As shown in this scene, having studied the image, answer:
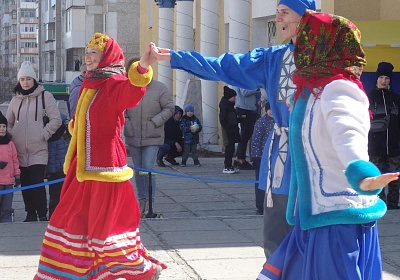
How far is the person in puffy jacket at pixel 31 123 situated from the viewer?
969cm

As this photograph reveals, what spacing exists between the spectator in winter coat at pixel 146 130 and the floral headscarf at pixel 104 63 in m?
3.58

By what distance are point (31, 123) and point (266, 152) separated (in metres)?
4.83

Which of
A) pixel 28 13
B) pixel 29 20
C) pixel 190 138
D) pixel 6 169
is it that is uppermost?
pixel 28 13

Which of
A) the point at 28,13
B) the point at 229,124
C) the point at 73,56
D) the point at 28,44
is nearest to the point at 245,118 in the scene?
the point at 229,124

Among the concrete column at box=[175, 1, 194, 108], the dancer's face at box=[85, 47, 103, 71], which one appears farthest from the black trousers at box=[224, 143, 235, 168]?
the dancer's face at box=[85, 47, 103, 71]

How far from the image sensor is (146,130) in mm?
10523

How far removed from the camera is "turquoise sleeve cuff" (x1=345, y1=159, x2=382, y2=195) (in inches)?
150

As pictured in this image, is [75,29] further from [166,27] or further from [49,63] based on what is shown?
[166,27]

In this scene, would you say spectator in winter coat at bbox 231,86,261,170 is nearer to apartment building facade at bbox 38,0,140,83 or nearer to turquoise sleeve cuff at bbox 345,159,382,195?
turquoise sleeve cuff at bbox 345,159,382,195

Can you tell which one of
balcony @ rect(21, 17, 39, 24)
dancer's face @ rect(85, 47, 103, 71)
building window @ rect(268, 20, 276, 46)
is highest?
balcony @ rect(21, 17, 39, 24)

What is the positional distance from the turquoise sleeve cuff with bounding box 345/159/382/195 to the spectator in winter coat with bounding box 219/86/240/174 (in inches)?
467

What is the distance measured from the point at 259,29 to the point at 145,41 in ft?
45.8

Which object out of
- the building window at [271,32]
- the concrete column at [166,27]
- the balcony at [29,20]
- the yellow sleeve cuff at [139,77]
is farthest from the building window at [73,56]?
the yellow sleeve cuff at [139,77]

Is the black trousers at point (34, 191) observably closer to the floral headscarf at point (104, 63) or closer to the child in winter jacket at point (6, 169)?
the child in winter jacket at point (6, 169)
